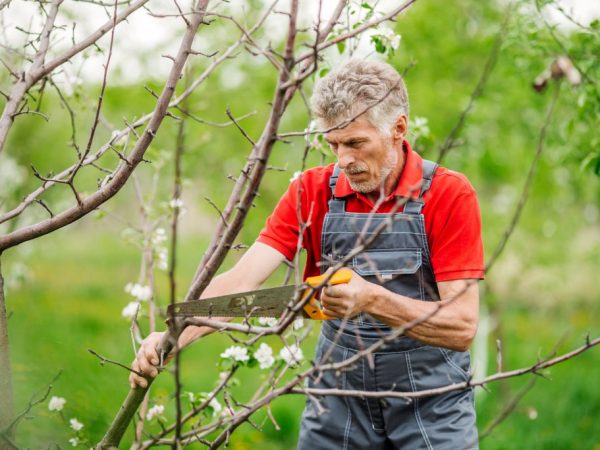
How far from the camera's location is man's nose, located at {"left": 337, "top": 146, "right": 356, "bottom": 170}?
2.77m

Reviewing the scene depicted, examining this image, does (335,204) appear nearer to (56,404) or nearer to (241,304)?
(241,304)

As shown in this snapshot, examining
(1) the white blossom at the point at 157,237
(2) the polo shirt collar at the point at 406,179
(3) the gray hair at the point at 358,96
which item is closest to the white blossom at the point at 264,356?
(2) the polo shirt collar at the point at 406,179

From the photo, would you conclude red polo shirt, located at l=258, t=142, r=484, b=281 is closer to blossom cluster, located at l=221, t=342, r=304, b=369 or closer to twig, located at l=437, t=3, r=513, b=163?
blossom cluster, located at l=221, t=342, r=304, b=369

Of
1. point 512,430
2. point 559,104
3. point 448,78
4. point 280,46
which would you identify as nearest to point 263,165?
point 559,104

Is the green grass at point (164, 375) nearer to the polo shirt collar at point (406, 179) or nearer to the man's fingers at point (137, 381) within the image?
the man's fingers at point (137, 381)


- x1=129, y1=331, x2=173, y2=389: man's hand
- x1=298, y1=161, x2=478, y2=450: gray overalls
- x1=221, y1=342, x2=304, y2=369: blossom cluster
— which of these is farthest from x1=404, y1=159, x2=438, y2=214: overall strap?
x1=129, y1=331, x2=173, y2=389: man's hand

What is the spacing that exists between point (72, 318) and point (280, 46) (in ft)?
22.2

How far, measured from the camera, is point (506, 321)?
1377 centimetres

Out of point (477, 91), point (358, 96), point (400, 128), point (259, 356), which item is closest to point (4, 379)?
point (259, 356)

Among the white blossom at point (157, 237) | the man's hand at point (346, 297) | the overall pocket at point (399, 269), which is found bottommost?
the man's hand at point (346, 297)

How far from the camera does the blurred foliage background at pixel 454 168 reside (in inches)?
151

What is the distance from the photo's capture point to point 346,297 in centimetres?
234

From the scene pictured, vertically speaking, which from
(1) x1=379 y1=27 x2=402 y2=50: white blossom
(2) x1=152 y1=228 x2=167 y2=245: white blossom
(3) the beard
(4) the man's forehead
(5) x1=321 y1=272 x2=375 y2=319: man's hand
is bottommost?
(5) x1=321 y1=272 x2=375 y2=319: man's hand

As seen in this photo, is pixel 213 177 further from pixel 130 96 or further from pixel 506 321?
pixel 506 321
